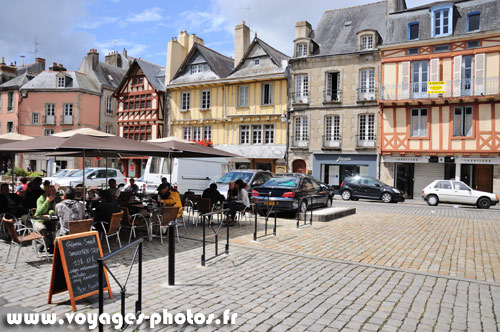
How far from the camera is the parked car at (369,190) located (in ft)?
69.9

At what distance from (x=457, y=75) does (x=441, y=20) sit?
3.74m

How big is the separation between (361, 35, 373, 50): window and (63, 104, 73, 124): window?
28202mm

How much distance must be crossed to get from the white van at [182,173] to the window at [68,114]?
1017 inches

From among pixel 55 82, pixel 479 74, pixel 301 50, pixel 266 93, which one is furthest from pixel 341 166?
pixel 55 82

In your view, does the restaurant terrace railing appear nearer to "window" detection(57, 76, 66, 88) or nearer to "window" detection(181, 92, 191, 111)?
"window" detection(181, 92, 191, 111)

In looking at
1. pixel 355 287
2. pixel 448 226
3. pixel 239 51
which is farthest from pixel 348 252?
pixel 239 51

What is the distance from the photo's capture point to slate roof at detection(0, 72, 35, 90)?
4075 cm

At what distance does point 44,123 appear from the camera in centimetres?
3894

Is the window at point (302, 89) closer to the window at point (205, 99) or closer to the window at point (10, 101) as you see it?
the window at point (205, 99)

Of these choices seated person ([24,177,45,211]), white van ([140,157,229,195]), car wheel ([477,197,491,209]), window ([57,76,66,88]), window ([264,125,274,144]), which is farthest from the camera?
window ([57,76,66,88])

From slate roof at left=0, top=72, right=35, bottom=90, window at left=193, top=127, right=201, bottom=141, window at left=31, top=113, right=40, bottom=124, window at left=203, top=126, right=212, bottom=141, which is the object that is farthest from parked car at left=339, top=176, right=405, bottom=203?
slate roof at left=0, top=72, right=35, bottom=90

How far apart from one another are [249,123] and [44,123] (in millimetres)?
22297

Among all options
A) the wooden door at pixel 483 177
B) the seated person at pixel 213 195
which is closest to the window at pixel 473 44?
the wooden door at pixel 483 177

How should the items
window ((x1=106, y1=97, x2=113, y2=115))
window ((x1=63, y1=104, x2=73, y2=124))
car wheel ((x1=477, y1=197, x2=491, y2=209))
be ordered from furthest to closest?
window ((x1=106, y1=97, x2=113, y2=115)) < window ((x1=63, y1=104, x2=73, y2=124)) < car wheel ((x1=477, y1=197, x2=491, y2=209))
